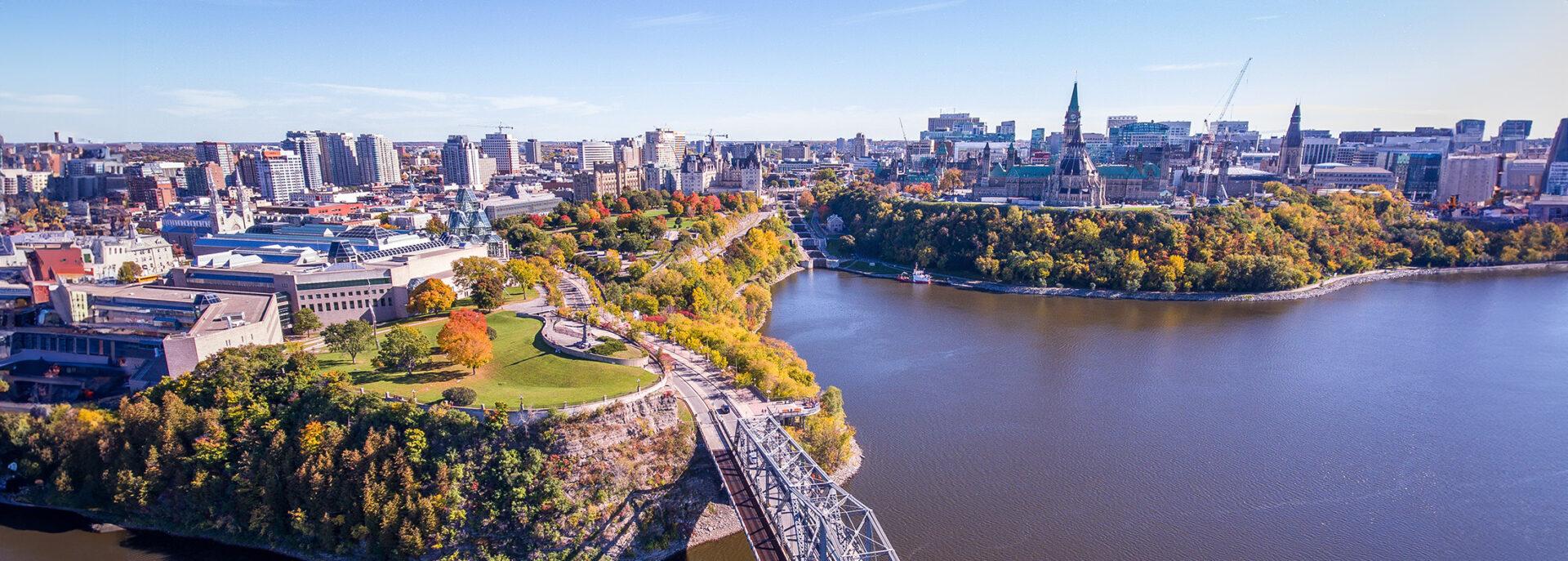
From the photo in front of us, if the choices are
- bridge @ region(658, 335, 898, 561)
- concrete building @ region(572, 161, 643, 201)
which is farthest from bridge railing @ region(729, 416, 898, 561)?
concrete building @ region(572, 161, 643, 201)

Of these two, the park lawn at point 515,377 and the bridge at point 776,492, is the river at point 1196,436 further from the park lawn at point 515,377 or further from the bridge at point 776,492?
the park lawn at point 515,377

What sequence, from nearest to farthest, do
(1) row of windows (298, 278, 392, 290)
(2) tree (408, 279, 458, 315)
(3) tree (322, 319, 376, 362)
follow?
(3) tree (322, 319, 376, 362) < (2) tree (408, 279, 458, 315) < (1) row of windows (298, 278, 392, 290)

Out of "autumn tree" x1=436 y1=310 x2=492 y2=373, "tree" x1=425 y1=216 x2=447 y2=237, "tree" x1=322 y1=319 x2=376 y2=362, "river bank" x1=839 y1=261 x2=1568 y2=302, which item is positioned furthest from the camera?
"tree" x1=425 y1=216 x2=447 y2=237

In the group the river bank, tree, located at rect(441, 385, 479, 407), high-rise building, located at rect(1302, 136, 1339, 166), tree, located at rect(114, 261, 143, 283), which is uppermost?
high-rise building, located at rect(1302, 136, 1339, 166)

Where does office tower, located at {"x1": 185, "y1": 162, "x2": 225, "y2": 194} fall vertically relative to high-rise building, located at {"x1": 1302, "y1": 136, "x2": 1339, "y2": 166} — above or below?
below

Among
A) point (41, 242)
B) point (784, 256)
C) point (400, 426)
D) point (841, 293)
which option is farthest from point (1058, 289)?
point (41, 242)

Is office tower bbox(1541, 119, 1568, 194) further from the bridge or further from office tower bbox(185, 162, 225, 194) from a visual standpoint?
office tower bbox(185, 162, 225, 194)

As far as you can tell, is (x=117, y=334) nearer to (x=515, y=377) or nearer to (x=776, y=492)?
(x=515, y=377)
